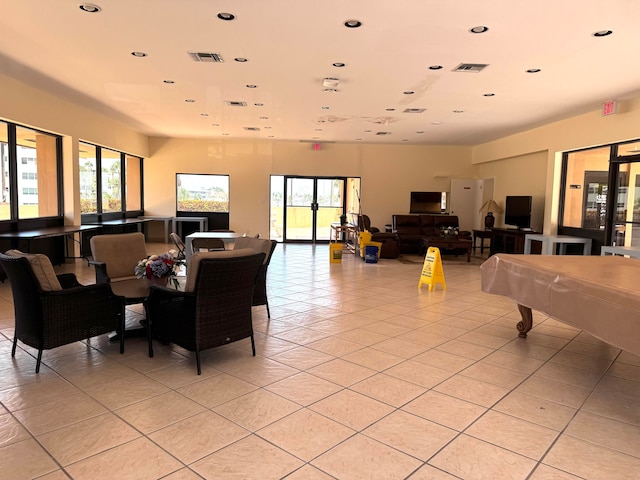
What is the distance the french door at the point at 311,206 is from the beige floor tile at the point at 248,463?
10998mm

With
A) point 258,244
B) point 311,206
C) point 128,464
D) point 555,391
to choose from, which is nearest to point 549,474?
point 555,391

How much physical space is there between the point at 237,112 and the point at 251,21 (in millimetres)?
4510

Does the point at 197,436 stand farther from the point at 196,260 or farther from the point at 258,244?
the point at 258,244

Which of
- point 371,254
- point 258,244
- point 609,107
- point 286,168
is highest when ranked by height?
point 609,107

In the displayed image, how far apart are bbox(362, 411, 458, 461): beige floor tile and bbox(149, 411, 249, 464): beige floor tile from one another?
798 mm

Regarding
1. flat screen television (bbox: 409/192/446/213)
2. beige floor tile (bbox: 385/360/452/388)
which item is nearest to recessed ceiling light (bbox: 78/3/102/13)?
beige floor tile (bbox: 385/360/452/388)

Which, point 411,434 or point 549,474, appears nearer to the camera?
point 549,474

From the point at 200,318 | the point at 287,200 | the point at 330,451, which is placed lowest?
the point at 330,451

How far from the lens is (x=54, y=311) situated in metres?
3.26

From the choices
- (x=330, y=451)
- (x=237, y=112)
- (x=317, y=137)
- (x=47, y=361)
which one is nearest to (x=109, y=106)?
(x=237, y=112)

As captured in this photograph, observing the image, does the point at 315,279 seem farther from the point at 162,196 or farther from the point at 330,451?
the point at 162,196

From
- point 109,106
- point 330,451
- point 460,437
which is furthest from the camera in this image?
point 109,106

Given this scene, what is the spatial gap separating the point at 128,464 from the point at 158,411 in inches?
21.4

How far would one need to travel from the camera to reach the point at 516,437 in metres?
2.51
